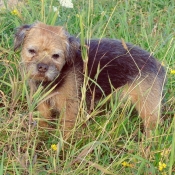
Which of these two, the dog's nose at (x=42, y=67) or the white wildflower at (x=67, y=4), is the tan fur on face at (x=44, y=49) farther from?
the white wildflower at (x=67, y=4)

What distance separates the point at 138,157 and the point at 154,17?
2928 millimetres

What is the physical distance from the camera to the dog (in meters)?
3.92

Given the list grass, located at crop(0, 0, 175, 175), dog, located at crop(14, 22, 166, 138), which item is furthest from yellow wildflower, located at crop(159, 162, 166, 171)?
dog, located at crop(14, 22, 166, 138)

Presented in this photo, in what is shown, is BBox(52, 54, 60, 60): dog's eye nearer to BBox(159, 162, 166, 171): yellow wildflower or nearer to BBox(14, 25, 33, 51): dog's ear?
BBox(14, 25, 33, 51): dog's ear

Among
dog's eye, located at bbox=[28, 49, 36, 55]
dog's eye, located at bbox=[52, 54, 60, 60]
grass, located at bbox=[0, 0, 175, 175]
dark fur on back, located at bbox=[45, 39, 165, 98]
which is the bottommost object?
grass, located at bbox=[0, 0, 175, 175]

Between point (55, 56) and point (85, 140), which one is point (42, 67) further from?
point (85, 140)

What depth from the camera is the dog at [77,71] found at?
12.9 feet

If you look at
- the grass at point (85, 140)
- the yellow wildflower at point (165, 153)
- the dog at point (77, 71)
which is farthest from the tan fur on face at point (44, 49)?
the yellow wildflower at point (165, 153)

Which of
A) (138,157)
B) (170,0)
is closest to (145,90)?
(138,157)

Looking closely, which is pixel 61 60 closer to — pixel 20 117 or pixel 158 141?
pixel 20 117

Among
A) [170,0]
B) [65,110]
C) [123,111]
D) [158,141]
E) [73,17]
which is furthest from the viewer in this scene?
[170,0]

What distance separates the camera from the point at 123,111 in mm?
3816

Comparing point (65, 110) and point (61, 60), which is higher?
point (61, 60)

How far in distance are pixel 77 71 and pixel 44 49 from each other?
0.42 m
